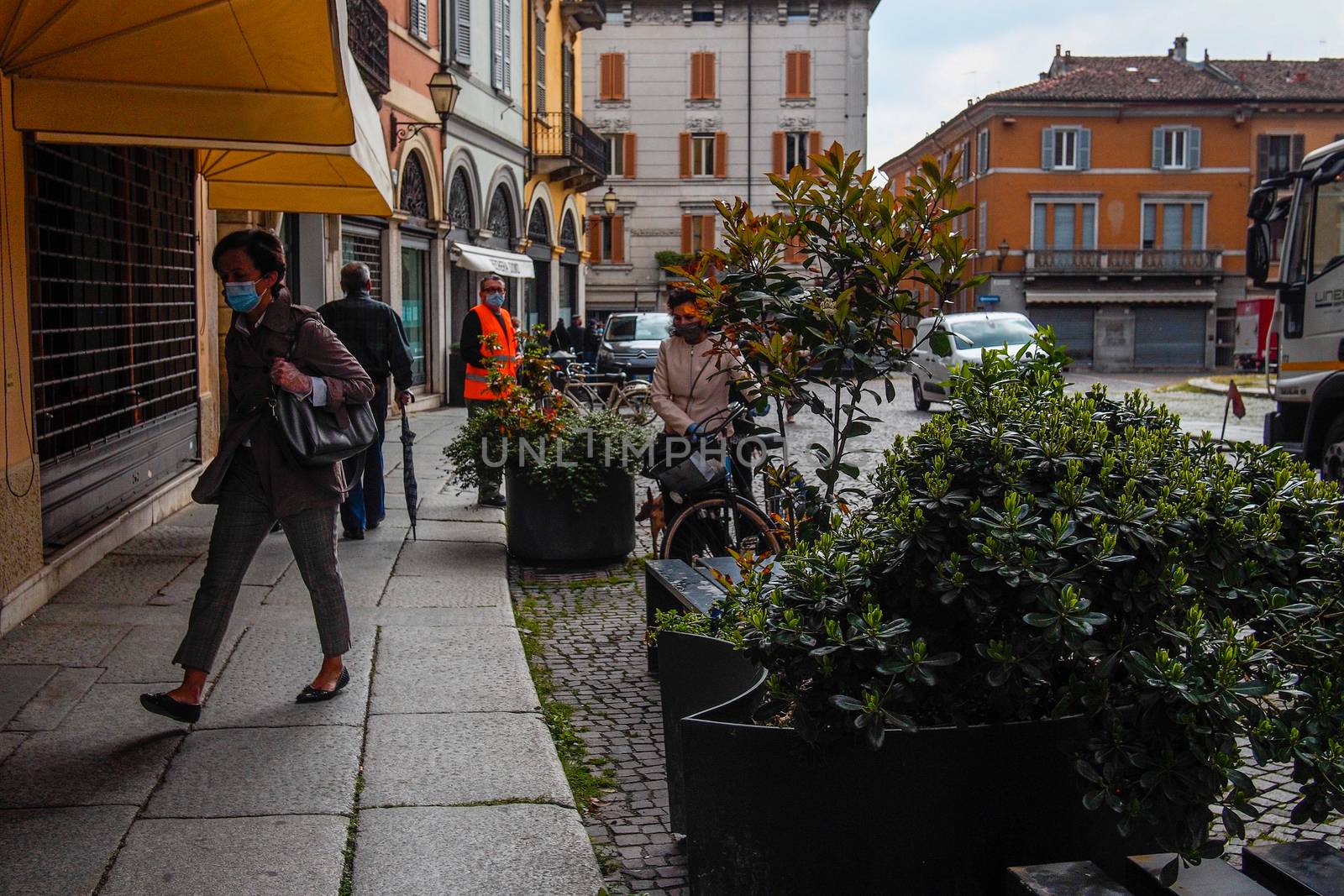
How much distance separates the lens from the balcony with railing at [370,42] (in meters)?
15.7

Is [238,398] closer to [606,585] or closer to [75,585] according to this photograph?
[75,585]

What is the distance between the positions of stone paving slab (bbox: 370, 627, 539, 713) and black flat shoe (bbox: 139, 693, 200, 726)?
0.66 meters

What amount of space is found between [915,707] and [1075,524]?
488 mm

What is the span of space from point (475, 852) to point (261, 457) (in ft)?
6.22

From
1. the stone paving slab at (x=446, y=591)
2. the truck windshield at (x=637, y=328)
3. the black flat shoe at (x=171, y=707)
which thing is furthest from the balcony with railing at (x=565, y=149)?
the black flat shoe at (x=171, y=707)

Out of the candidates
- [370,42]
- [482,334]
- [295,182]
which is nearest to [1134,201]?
[370,42]

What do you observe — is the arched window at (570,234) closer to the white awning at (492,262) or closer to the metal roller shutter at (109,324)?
the white awning at (492,262)

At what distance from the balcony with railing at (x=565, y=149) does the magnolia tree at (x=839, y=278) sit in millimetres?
26947

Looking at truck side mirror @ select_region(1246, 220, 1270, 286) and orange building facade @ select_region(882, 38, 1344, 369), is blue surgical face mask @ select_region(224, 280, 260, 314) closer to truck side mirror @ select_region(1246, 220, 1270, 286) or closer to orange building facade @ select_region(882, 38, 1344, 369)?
truck side mirror @ select_region(1246, 220, 1270, 286)

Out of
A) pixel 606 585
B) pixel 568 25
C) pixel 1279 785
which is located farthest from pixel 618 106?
pixel 1279 785

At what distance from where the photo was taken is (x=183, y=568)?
7.94m

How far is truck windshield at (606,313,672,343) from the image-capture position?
2798 centimetres

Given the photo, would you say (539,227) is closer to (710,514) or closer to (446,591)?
(446,591)

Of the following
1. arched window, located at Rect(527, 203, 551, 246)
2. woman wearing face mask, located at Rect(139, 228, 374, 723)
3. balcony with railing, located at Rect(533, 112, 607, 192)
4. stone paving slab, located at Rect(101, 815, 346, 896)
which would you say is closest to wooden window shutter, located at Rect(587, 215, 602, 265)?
balcony with railing, located at Rect(533, 112, 607, 192)
